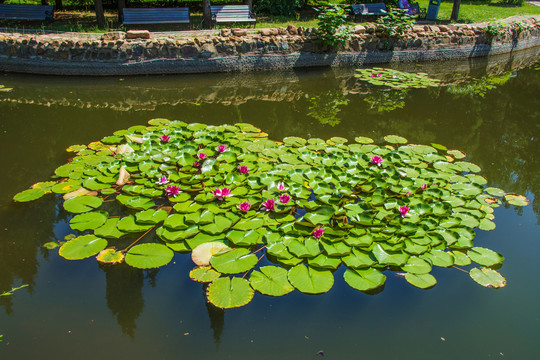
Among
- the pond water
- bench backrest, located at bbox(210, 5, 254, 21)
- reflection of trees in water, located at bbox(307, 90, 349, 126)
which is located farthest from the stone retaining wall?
the pond water

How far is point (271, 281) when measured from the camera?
2.47m

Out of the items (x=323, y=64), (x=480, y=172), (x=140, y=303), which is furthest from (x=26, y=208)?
(x=323, y=64)

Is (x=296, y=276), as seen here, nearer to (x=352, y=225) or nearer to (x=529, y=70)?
(x=352, y=225)

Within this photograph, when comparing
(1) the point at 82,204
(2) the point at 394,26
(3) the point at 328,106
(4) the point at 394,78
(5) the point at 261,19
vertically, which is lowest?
(1) the point at 82,204

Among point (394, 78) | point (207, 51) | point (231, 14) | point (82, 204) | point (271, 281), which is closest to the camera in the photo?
point (271, 281)

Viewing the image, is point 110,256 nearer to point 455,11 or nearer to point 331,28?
point 331,28

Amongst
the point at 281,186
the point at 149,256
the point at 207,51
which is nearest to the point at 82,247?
the point at 149,256

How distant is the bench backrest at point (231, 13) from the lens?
29.9ft

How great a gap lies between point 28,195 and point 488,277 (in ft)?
11.8

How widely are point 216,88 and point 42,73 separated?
321 cm

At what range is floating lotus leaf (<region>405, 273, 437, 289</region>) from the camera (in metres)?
2.49

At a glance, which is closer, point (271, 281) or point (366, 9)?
point (271, 281)

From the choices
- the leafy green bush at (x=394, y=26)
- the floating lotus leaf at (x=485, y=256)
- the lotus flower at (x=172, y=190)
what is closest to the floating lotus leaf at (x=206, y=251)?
the lotus flower at (x=172, y=190)

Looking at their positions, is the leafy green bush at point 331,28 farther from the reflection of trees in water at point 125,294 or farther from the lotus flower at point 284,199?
the reflection of trees in water at point 125,294
